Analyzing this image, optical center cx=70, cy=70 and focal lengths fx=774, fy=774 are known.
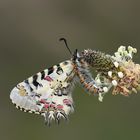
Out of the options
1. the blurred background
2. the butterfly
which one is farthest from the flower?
the blurred background

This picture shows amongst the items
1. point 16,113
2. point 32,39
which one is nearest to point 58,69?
point 16,113

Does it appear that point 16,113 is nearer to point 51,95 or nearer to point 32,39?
point 32,39

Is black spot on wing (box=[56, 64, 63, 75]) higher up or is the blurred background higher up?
the blurred background

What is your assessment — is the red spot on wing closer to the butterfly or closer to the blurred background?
the butterfly

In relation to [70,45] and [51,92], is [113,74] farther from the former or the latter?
[70,45]

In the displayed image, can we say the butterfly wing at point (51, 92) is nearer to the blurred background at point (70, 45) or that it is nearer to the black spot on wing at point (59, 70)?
the black spot on wing at point (59, 70)

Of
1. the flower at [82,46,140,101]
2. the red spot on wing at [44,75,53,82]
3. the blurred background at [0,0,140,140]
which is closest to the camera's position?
the flower at [82,46,140,101]

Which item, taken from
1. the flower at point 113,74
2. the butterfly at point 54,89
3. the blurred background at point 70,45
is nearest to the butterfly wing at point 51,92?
the butterfly at point 54,89
